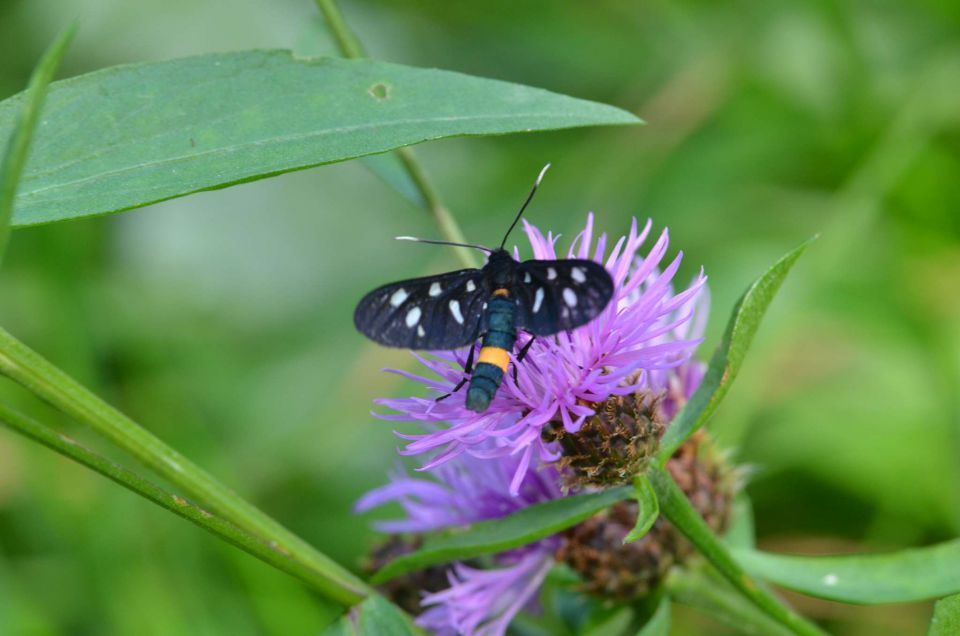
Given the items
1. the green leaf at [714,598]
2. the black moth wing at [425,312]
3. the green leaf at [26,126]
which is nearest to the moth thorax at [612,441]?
the black moth wing at [425,312]

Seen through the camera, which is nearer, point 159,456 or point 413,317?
point 159,456

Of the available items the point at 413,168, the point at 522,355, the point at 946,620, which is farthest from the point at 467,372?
the point at 946,620

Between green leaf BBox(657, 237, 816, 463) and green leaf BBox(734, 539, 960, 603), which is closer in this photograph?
green leaf BBox(657, 237, 816, 463)

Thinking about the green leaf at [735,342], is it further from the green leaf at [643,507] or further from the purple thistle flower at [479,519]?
the purple thistle flower at [479,519]

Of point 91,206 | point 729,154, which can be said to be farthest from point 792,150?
point 91,206

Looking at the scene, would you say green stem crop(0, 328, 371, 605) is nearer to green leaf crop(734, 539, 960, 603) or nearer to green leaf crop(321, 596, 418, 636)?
green leaf crop(321, 596, 418, 636)

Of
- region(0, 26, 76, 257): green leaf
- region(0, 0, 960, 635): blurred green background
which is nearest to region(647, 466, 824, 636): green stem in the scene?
region(0, 26, 76, 257): green leaf

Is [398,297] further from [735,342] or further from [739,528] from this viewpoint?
[739,528]
